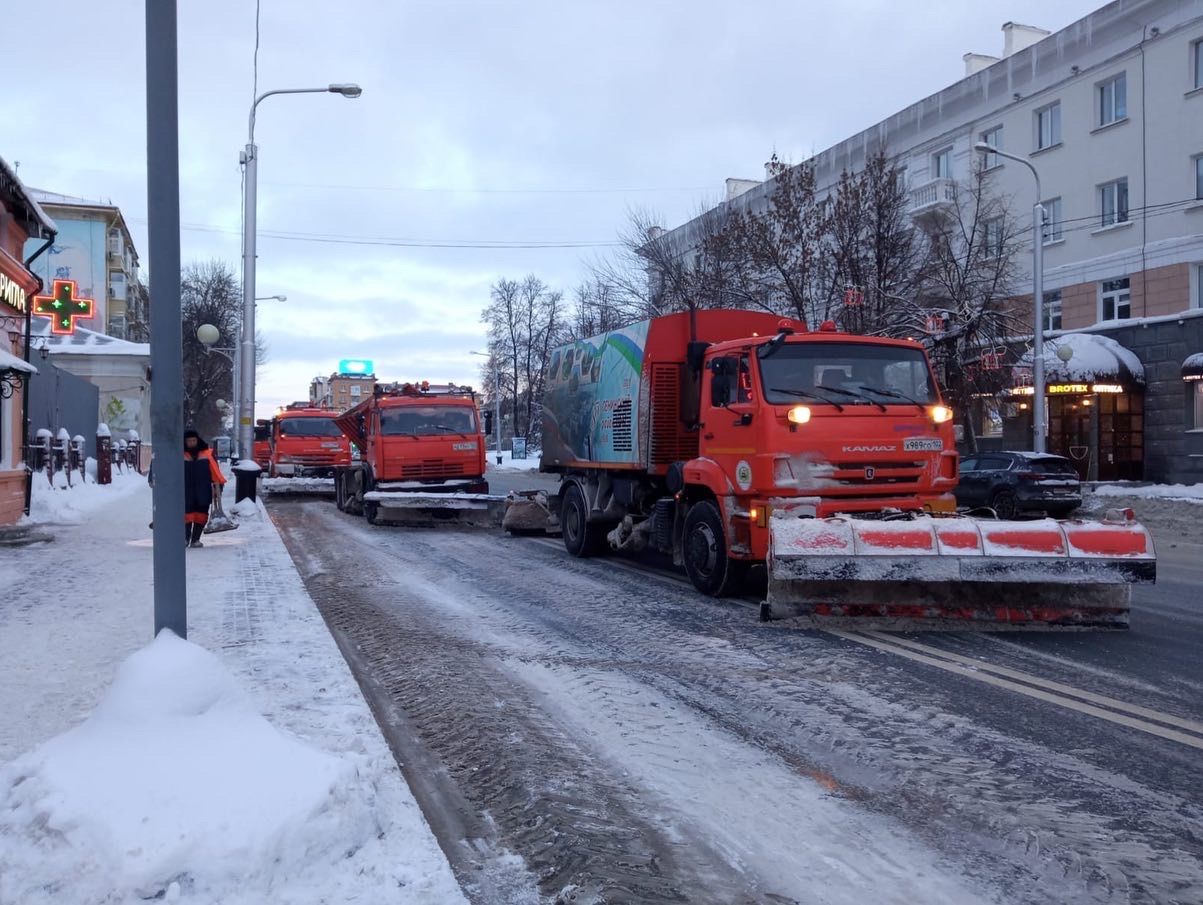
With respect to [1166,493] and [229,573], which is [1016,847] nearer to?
[229,573]

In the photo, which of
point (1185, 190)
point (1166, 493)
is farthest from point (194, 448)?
point (1185, 190)

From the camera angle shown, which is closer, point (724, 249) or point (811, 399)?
point (811, 399)

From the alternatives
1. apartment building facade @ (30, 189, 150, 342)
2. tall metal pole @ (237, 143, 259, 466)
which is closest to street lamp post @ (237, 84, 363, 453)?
tall metal pole @ (237, 143, 259, 466)

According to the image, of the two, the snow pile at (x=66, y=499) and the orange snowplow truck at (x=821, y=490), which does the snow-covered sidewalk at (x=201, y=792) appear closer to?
the orange snowplow truck at (x=821, y=490)

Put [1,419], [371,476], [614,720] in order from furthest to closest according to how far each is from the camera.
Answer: [371,476], [1,419], [614,720]

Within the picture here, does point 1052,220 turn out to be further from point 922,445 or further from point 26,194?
point 26,194

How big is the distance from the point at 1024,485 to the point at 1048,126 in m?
14.9

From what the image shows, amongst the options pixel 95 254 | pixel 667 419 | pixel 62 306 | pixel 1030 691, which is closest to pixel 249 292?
pixel 62 306

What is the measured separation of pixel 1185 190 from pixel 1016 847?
1030 inches

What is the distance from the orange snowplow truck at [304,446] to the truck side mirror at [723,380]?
761 inches

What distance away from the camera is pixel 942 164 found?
33.2 meters

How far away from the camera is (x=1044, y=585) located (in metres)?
7.95

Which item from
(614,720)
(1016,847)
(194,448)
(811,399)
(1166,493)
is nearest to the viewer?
(1016,847)

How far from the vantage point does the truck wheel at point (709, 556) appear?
9.56 m
